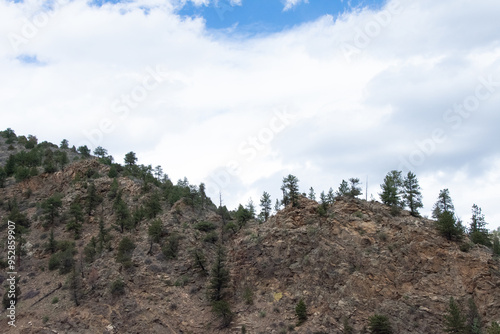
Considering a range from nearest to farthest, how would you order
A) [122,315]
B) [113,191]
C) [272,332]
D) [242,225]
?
[272,332], [122,315], [242,225], [113,191]

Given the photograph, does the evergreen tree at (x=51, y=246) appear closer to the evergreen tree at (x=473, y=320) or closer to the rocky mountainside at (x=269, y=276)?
the rocky mountainside at (x=269, y=276)

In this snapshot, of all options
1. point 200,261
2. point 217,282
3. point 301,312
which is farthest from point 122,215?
point 301,312

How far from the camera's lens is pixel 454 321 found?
39125 mm

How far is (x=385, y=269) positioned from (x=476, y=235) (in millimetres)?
13206

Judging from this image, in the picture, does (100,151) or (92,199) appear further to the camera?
(100,151)

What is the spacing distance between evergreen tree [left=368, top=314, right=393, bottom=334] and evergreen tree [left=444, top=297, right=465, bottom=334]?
217 inches

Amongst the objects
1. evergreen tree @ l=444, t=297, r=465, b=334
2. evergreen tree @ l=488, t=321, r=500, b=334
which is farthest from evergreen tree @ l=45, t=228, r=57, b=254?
evergreen tree @ l=488, t=321, r=500, b=334

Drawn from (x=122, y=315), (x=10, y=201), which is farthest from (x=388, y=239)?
(x=10, y=201)

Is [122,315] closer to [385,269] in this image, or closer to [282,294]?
[282,294]

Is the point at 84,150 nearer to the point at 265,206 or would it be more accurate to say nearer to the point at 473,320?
the point at 265,206

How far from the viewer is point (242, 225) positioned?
67562mm

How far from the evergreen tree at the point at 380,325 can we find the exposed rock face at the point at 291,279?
108 centimetres

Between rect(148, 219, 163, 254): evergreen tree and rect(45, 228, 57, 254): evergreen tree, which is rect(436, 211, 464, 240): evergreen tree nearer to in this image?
rect(148, 219, 163, 254): evergreen tree

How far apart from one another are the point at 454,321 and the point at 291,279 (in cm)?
1974
